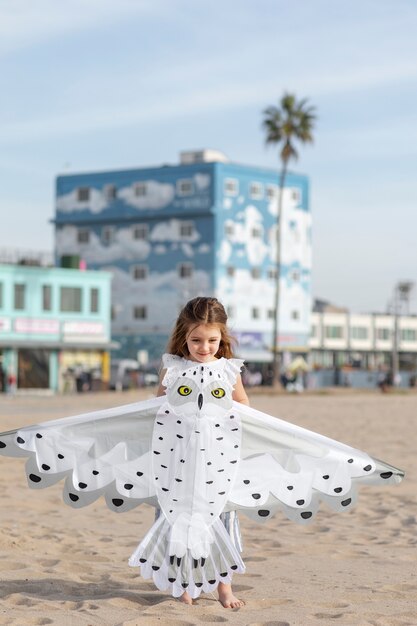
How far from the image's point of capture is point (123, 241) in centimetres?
8362

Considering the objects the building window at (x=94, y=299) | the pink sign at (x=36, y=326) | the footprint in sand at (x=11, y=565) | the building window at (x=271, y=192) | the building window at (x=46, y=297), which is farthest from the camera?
the building window at (x=271, y=192)

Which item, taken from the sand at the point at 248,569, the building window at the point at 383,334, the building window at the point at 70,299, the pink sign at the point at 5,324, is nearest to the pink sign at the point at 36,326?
the pink sign at the point at 5,324

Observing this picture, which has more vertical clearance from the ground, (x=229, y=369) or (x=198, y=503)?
(x=229, y=369)

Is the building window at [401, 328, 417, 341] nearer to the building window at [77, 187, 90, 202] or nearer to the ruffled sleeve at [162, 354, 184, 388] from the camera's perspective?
the building window at [77, 187, 90, 202]

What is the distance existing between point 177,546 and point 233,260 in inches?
2956

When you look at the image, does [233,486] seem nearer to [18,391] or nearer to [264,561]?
[264,561]

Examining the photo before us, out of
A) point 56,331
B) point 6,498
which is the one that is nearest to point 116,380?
point 56,331

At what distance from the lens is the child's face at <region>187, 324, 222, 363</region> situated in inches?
252

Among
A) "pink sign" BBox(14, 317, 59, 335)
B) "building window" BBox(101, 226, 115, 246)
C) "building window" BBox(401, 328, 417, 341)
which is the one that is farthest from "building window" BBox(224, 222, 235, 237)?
"building window" BBox(401, 328, 417, 341)

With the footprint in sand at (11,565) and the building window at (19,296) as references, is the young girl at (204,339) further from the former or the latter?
the building window at (19,296)

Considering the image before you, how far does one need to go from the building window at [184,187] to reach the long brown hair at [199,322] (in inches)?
2901

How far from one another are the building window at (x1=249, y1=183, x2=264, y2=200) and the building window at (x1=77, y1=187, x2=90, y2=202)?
38.2 feet

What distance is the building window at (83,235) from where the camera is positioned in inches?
3329

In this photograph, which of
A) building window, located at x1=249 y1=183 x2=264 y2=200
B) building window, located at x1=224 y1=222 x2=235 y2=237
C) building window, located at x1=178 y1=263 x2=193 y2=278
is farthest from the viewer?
building window, located at x1=249 y1=183 x2=264 y2=200
